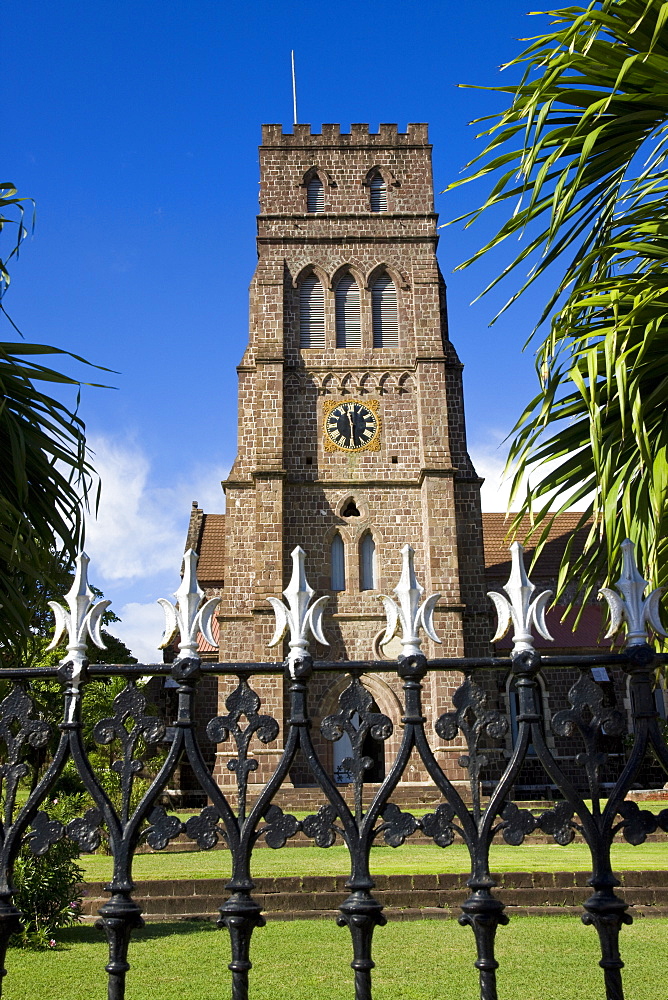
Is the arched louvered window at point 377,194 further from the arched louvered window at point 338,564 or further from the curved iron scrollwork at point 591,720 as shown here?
the curved iron scrollwork at point 591,720

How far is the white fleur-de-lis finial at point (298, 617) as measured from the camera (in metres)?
2.90

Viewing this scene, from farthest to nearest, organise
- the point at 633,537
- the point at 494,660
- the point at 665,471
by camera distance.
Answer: the point at 633,537, the point at 665,471, the point at 494,660

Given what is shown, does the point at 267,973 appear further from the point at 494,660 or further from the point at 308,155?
the point at 308,155

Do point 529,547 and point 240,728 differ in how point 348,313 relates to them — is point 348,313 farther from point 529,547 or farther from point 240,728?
point 240,728

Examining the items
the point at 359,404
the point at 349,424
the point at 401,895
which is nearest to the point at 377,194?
the point at 359,404

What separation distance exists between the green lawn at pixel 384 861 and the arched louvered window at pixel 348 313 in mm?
17144

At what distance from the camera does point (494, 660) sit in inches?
113

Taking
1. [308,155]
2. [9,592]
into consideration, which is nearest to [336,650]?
[308,155]

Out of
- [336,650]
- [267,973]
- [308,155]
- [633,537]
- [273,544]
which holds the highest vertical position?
[308,155]

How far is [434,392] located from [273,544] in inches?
271

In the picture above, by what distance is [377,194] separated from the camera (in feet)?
104

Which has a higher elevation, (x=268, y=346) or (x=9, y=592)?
(x=268, y=346)

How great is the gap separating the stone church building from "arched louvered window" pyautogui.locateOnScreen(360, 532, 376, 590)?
0.06 m

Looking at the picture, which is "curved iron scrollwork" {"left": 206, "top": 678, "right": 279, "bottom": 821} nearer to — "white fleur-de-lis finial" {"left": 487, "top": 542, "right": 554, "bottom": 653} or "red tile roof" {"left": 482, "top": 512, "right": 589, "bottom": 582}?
"white fleur-de-lis finial" {"left": 487, "top": 542, "right": 554, "bottom": 653}
